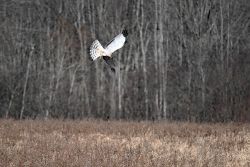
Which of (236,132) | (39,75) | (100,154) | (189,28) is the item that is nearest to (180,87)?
(189,28)

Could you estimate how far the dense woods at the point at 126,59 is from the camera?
Answer: 18.6 metres

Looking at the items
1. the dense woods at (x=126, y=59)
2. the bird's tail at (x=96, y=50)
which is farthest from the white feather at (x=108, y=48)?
the dense woods at (x=126, y=59)

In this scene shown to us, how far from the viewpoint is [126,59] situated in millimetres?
20469

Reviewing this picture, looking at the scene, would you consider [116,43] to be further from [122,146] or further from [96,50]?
[122,146]

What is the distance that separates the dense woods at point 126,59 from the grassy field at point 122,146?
213 inches

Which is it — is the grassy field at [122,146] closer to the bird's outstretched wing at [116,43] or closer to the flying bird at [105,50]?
the flying bird at [105,50]

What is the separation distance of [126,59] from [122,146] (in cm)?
1154

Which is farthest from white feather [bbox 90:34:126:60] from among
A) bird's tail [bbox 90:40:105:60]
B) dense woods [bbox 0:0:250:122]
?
dense woods [bbox 0:0:250:122]

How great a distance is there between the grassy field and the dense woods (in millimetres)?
5411

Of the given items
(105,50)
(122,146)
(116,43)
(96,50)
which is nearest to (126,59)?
(96,50)

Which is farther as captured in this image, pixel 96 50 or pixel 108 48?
pixel 96 50

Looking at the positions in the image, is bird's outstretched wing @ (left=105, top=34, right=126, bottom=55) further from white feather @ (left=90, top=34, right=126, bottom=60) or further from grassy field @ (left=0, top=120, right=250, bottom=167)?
grassy field @ (left=0, top=120, right=250, bottom=167)

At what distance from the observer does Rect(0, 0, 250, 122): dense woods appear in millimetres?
18594

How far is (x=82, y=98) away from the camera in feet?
63.8
